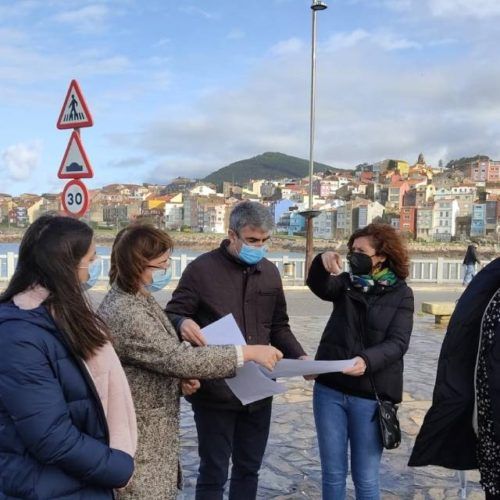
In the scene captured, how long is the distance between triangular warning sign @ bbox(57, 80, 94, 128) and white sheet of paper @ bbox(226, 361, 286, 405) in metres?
4.49

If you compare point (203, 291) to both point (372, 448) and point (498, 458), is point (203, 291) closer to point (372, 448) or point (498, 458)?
point (372, 448)

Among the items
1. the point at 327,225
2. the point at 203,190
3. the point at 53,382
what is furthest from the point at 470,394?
the point at 203,190

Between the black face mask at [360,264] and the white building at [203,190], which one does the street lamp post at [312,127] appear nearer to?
the black face mask at [360,264]

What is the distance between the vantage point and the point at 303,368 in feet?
9.14

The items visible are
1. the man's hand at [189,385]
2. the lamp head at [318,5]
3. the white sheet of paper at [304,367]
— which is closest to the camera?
the man's hand at [189,385]

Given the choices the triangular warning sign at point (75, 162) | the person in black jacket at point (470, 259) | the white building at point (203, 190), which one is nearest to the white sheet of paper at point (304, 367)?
the triangular warning sign at point (75, 162)

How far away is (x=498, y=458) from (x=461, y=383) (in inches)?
11.7

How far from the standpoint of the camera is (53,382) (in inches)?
69.9

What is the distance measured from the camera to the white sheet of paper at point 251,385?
266 centimetres

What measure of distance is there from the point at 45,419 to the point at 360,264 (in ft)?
5.90

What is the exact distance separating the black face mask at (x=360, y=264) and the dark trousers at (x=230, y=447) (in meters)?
0.83

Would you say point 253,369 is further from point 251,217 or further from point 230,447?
point 251,217

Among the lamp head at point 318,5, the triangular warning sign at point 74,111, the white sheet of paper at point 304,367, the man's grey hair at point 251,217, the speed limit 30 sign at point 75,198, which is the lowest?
the white sheet of paper at point 304,367

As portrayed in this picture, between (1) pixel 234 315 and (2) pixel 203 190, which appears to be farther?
(2) pixel 203 190
